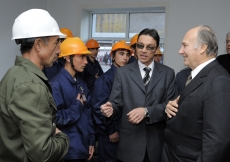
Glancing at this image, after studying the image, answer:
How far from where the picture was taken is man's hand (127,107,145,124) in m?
1.98

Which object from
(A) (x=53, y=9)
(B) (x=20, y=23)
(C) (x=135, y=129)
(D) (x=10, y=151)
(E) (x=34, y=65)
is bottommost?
(C) (x=135, y=129)

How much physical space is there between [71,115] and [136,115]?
534 millimetres

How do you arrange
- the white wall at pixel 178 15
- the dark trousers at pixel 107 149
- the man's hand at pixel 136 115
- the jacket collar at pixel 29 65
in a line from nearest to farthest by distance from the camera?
the jacket collar at pixel 29 65 → the man's hand at pixel 136 115 → the dark trousers at pixel 107 149 → the white wall at pixel 178 15

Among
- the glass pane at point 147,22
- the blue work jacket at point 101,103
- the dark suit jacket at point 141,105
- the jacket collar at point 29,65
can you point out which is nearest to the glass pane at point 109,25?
the glass pane at point 147,22

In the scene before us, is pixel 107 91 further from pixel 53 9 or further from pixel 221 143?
pixel 53 9

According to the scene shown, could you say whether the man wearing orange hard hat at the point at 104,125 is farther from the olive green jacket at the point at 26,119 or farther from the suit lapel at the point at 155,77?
the olive green jacket at the point at 26,119

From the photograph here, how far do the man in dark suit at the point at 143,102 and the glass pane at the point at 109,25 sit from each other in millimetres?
4106

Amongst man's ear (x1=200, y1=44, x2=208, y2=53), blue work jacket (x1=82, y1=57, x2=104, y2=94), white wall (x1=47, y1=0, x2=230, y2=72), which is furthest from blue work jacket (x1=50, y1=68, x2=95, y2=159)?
white wall (x1=47, y1=0, x2=230, y2=72)

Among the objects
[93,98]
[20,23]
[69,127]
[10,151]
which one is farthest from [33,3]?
[10,151]

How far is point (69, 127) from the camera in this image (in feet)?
7.27

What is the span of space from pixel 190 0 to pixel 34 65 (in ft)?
15.1

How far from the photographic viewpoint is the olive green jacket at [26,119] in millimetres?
1129

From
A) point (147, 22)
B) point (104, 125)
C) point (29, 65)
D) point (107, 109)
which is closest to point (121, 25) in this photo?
point (147, 22)

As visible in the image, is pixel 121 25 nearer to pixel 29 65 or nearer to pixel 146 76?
pixel 146 76
